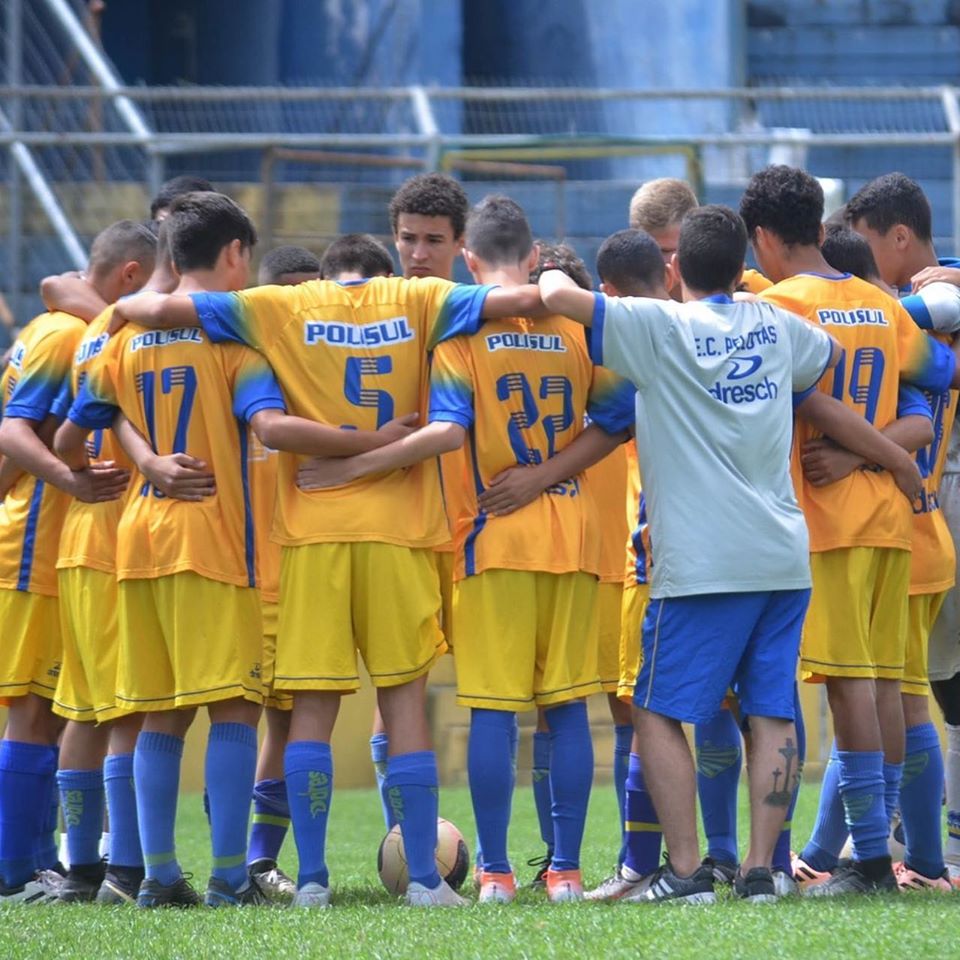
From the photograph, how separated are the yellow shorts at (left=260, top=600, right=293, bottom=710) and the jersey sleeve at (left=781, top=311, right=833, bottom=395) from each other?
1.99 m

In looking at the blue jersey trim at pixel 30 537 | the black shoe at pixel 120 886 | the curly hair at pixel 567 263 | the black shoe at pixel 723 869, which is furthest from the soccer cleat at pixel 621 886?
the blue jersey trim at pixel 30 537

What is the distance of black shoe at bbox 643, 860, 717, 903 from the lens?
5.34 metres

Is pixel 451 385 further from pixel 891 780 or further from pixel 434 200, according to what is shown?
pixel 891 780

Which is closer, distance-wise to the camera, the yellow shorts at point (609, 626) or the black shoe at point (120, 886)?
the black shoe at point (120, 886)

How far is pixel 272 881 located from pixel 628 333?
2458mm

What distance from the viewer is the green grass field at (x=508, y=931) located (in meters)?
4.60

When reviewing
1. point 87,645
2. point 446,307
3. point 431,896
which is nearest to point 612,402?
point 446,307

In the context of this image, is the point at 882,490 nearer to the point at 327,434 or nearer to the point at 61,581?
the point at 327,434

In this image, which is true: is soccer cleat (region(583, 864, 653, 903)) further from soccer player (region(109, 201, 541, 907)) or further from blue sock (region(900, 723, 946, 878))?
blue sock (region(900, 723, 946, 878))

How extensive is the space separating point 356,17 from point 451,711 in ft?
26.9

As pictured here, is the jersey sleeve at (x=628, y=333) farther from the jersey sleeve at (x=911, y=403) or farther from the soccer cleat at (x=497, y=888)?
the soccer cleat at (x=497, y=888)

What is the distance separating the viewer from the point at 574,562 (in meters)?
5.78

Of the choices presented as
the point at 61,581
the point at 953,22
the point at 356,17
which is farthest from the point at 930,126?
the point at 61,581

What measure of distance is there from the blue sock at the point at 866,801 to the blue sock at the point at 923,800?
0.39m
